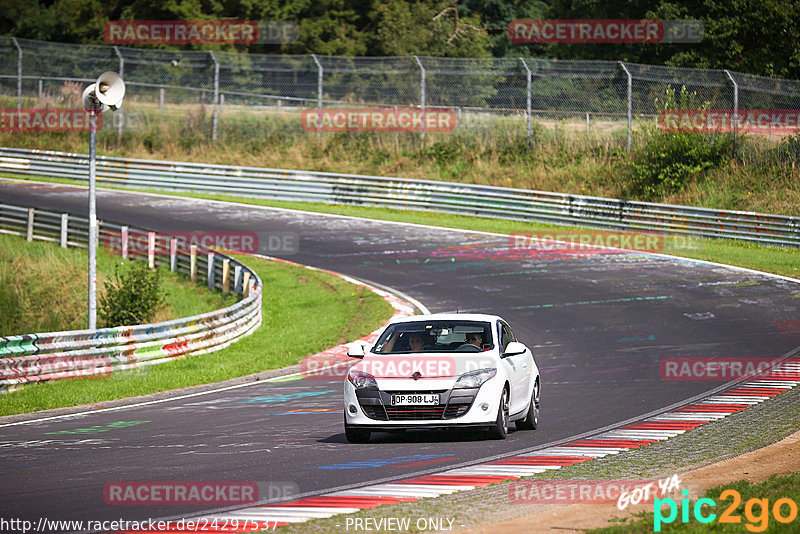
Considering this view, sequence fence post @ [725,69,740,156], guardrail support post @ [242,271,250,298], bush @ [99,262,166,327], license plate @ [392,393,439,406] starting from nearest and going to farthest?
license plate @ [392,393,439,406], bush @ [99,262,166,327], guardrail support post @ [242,271,250,298], fence post @ [725,69,740,156]

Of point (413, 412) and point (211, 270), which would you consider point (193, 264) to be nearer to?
point (211, 270)

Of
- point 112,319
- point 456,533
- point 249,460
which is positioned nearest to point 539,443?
point 249,460

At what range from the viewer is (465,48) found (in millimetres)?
61656

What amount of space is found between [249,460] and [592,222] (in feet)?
79.4

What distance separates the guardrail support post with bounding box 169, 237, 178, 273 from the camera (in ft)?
98.1

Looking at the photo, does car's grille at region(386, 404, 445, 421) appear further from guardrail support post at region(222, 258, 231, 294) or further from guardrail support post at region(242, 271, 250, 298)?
guardrail support post at region(222, 258, 231, 294)

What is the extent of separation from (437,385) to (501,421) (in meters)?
0.82

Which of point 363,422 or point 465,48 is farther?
point 465,48

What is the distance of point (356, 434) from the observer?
1170cm

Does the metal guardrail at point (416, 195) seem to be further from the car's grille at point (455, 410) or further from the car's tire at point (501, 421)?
the car's grille at point (455, 410)

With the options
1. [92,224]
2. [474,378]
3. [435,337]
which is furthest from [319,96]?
[474,378]

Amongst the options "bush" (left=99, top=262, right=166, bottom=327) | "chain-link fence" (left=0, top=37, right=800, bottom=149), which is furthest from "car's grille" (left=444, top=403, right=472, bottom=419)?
"chain-link fence" (left=0, top=37, right=800, bottom=149)

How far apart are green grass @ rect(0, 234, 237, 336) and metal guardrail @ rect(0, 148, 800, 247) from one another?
1033 centimetres

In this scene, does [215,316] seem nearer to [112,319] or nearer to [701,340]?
[112,319]
